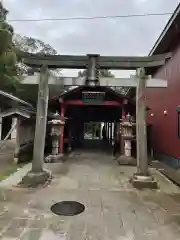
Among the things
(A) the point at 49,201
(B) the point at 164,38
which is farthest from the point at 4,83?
(A) the point at 49,201

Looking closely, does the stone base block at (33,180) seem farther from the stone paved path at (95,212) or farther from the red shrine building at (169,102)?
the red shrine building at (169,102)

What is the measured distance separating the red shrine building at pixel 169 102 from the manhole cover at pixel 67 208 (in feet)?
15.7

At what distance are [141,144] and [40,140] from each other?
302cm

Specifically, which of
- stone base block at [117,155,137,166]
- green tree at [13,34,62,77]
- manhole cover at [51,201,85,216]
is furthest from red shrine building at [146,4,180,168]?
green tree at [13,34,62,77]

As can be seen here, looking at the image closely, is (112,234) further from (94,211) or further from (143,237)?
(94,211)

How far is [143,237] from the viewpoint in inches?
146

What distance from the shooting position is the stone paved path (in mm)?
3781

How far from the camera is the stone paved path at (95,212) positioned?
378cm

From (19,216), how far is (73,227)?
1090 mm

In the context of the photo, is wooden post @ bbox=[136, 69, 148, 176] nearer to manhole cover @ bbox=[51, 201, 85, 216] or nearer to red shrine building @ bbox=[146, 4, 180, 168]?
red shrine building @ bbox=[146, 4, 180, 168]

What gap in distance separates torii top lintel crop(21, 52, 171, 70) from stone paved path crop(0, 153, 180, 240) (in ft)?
12.0

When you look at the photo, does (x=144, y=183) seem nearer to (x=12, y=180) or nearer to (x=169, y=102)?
(x=12, y=180)

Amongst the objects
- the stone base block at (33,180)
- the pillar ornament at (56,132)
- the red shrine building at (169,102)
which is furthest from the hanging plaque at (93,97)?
the stone base block at (33,180)

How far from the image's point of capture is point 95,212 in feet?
15.5
